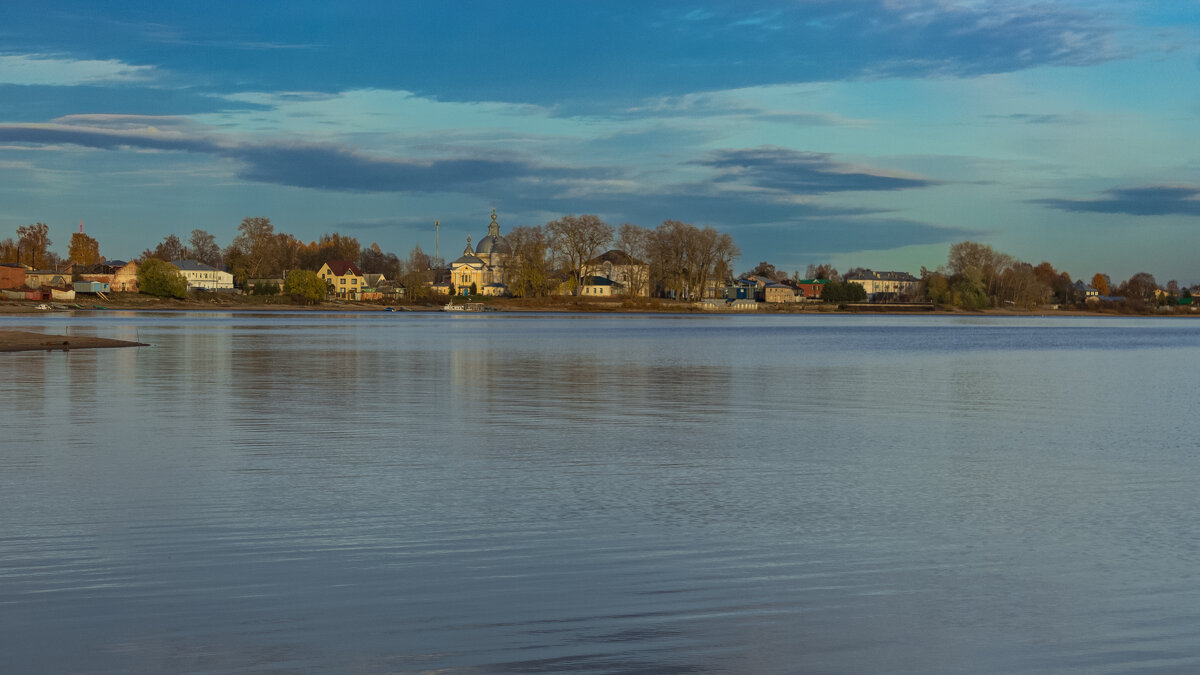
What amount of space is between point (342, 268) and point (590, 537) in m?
169

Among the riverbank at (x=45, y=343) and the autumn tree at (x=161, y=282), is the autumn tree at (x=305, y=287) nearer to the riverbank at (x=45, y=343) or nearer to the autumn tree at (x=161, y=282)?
the autumn tree at (x=161, y=282)

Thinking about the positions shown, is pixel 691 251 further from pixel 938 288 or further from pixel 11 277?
pixel 11 277

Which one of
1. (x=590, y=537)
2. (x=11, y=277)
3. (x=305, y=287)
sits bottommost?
(x=590, y=537)

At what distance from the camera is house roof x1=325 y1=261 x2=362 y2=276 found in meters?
172

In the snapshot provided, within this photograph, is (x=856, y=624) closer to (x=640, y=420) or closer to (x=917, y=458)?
(x=917, y=458)

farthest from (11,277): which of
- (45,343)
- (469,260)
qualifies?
(45,343)

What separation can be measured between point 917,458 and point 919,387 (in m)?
12.4

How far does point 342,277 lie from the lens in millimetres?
171750

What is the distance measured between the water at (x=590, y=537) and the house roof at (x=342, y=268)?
6110 inches

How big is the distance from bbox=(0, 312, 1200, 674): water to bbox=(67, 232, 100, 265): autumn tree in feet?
567

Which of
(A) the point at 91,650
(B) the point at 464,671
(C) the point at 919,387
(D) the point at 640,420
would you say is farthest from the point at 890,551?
(C) the point at 919,387

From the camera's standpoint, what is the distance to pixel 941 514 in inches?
393

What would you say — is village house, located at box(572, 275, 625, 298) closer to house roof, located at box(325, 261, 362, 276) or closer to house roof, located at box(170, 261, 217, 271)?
house roof, located at box(325, 261, 362, 276)

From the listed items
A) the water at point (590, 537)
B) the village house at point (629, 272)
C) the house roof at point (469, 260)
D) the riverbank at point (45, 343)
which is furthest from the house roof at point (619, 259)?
the water at point (590, 537)
